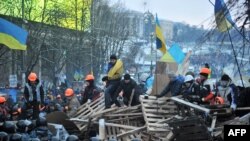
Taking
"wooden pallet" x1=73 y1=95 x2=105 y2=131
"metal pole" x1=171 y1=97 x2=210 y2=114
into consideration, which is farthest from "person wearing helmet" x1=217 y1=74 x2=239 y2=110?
"wooden pallet" x1=73 y1=95 x2=105 y2=131

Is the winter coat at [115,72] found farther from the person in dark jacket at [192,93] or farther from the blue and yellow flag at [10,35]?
the blue and yellow flag at [10,35]

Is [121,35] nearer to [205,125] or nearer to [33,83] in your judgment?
[33,83]

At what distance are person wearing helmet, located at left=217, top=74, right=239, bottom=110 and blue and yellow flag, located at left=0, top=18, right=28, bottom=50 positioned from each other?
5.51 meters

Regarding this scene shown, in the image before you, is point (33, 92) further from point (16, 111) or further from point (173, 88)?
point (173, 88)

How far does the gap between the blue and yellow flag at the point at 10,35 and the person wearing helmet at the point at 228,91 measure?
18.1 feet

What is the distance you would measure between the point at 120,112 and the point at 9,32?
3693mm

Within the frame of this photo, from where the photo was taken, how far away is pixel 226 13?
9.30m

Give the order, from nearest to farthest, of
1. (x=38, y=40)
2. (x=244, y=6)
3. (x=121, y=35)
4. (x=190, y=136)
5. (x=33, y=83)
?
(x=244, y=6) < (x=190, y=136) < (x=33, y=83) < (x=38, y=40) < (x=121, y=35)

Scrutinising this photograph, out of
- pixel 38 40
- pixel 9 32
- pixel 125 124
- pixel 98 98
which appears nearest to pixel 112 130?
pixel 125 124

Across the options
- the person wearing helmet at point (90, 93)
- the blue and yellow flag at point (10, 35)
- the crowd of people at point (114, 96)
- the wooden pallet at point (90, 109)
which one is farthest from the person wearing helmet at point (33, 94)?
the blue and yellow flag at point (10, 35)

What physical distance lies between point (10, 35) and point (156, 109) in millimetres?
4329

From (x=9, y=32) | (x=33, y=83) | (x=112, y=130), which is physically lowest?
(x=112, y=130)

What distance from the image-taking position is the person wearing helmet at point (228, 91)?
12.4 meters

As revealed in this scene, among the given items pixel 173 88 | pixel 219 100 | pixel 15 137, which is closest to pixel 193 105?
pixel 219 100
